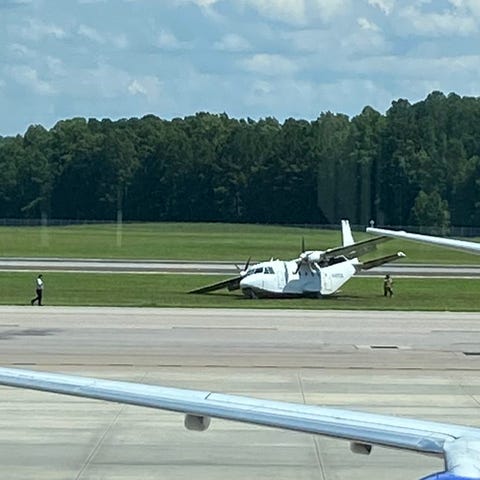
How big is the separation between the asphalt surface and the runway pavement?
29.6 meters

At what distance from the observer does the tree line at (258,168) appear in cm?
13188

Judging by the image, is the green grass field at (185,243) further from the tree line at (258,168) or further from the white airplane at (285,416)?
the white airplane at (285,416)

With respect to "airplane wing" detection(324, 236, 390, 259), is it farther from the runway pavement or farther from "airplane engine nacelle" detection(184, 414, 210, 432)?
"airplane engine nacelle" detection(184, 414, 210, 432)

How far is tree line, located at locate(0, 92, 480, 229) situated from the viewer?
13188 cm

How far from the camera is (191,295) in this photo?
55.7m

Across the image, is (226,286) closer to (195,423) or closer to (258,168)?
(195,423)

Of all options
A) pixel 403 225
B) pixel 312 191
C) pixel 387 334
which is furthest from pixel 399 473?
pixel 312 191

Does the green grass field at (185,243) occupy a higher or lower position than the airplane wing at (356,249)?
lower

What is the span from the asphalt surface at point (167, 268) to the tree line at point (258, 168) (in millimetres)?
43783

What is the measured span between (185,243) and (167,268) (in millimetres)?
46094

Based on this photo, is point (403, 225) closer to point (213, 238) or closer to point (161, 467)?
point (213, 238)

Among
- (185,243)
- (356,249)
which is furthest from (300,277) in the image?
(185,243)

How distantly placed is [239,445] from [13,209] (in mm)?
147486

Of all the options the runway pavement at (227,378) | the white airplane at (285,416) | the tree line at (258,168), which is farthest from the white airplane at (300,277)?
the tree line at (258,168)
